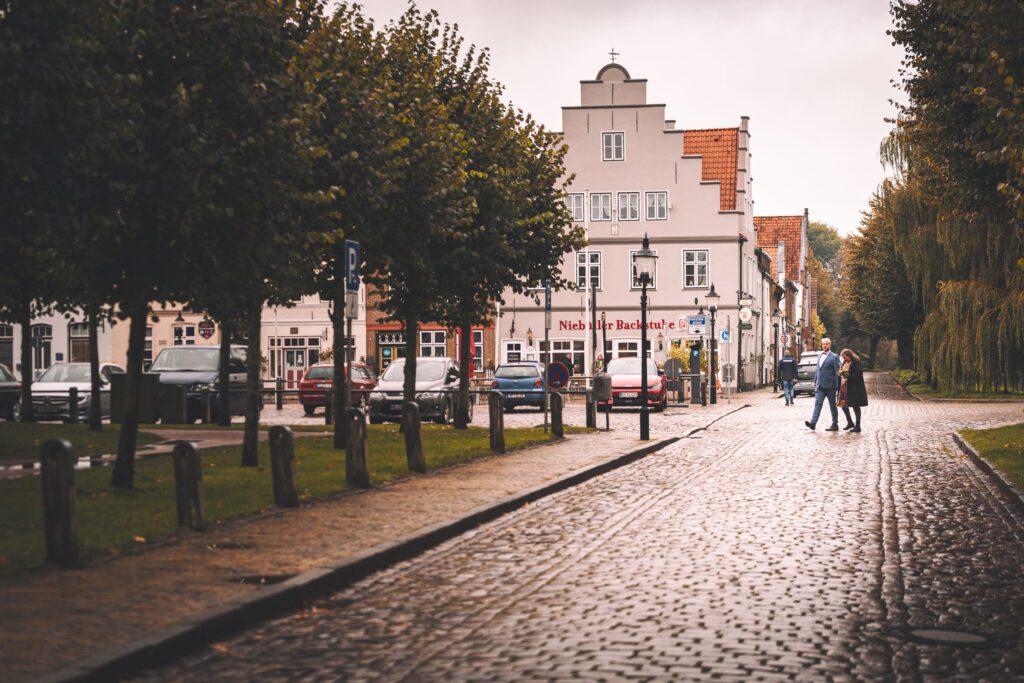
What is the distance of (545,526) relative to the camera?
11727mm

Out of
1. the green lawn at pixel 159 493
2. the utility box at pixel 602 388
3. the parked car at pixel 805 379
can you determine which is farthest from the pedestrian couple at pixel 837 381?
the parked car at pixel 805 379

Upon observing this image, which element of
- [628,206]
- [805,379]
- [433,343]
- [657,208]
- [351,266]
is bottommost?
[805,379]

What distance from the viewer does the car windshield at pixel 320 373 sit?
3700 cm

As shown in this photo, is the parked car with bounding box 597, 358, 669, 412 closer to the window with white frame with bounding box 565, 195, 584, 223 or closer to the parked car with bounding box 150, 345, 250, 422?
the parked car with bounding box 150, 345, 250, 422

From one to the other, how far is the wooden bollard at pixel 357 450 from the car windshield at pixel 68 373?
21.3 m

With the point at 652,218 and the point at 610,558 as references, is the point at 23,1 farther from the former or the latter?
the point at 652,218

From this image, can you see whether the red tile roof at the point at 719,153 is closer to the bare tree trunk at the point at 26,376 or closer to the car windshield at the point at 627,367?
the car windshield at the point at 627,367

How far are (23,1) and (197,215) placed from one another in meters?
2.68

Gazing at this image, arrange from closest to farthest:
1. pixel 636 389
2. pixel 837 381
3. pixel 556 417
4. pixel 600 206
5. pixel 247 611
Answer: pixel 247 611, pixel 556 417, pixel 837 381, pixel 636 389, pixel 600 206

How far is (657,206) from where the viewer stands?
2346 inches

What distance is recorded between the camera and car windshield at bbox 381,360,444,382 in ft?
106

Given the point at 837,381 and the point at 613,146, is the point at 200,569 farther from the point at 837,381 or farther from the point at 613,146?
the point at 613,146

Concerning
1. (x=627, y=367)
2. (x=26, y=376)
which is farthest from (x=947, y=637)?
(x=627, y=367)

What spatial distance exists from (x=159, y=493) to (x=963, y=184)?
561 inches
